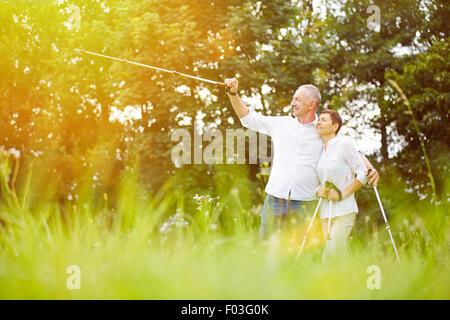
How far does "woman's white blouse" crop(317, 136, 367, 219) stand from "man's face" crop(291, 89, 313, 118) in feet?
1.94

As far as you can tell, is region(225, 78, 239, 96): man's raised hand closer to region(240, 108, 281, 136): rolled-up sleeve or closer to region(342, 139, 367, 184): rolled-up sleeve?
region(240, 108, 281, 136): rolled-up sleeve

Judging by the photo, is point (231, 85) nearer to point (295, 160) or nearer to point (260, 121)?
point (260, 121)

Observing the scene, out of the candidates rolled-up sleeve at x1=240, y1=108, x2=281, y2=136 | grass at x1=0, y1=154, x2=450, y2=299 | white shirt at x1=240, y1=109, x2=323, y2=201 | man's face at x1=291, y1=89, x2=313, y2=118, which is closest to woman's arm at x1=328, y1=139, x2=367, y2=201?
white shirt at x1=240, y1=109, x2=323, y2=201

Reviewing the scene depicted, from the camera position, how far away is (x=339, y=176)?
4387 mm

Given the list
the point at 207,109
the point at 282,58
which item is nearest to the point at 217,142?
the point at 207,109

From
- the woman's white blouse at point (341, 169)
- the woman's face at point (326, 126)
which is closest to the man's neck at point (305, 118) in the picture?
the woman's face at point (326, 126)

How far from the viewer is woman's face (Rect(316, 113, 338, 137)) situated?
445cm

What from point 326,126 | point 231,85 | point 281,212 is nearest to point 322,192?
point 326,126

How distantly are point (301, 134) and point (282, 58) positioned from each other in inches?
457

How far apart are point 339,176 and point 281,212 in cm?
67

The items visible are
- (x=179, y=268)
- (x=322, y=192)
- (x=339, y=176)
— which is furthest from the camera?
(x=339, y=176)

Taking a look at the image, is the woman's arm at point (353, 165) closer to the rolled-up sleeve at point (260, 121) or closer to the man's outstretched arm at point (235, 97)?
the rolled-up sleeve at point (260, 121)
